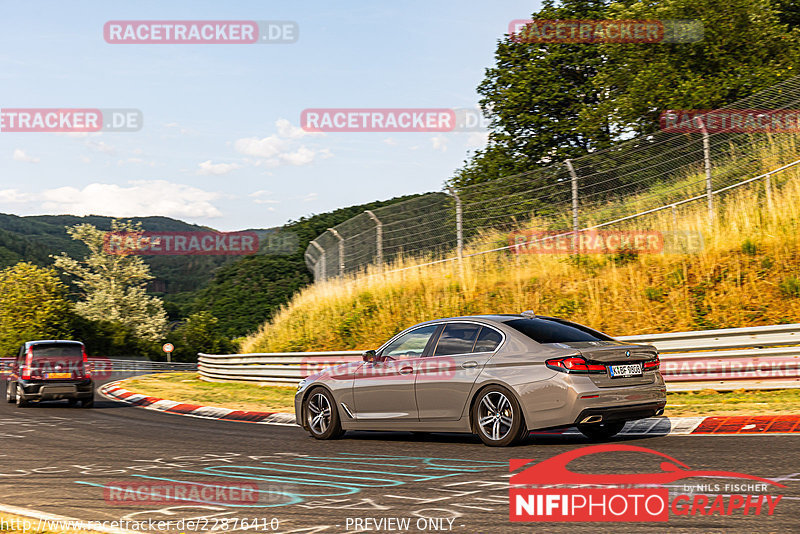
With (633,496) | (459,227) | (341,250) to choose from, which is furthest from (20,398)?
(633,496)

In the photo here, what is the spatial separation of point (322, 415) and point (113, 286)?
75651mm

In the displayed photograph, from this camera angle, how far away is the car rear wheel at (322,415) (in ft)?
36.0

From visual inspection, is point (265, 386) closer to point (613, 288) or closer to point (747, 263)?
point (613, 288)

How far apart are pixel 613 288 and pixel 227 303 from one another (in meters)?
94.7

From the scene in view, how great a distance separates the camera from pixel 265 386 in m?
22.9

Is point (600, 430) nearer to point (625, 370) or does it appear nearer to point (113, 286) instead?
point (625, 370)

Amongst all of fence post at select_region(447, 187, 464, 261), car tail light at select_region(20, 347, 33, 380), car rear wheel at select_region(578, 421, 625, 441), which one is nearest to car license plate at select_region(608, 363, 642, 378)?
car rear wheel at select_region(578, 421, 625, 441)

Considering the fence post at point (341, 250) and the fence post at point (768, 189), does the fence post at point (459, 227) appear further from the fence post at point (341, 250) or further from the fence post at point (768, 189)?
the fence post at point (768, 189)

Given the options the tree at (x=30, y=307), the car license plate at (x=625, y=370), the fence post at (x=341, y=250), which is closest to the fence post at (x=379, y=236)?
the fence post at (x=341, y=250)

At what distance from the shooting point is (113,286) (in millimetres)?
81750

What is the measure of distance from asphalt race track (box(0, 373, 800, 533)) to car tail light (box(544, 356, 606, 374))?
86 centimetres

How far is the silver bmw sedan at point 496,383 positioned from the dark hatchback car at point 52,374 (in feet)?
33.1

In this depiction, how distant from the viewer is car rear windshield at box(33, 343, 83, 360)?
63.4 feet

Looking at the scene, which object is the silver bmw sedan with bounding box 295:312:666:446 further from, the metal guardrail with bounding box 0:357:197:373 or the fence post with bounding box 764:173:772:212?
the metal guardrail with bounding box 0:357:197:373
